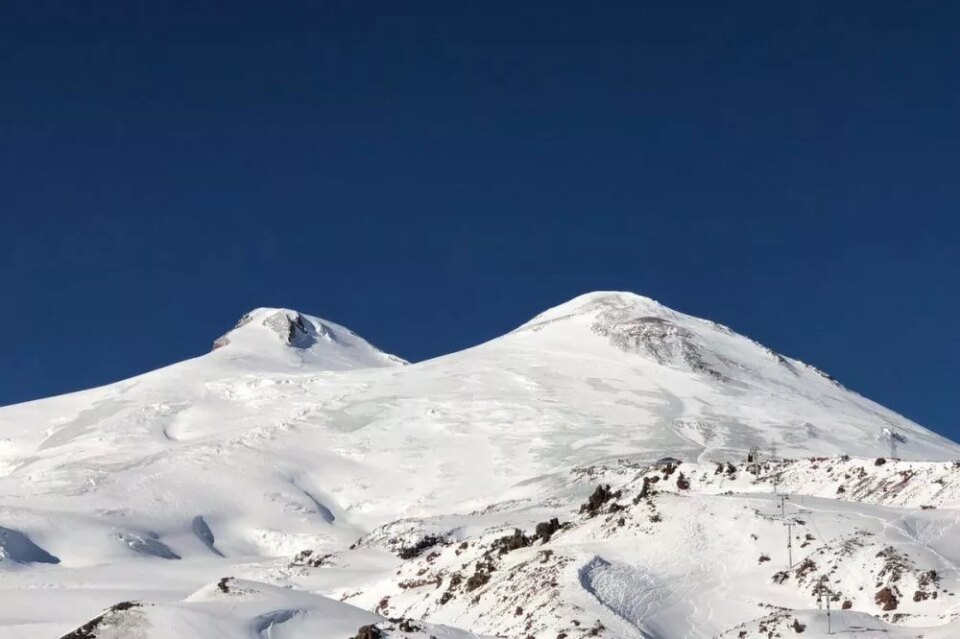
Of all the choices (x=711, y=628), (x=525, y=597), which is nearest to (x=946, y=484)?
(x=711, y=628)

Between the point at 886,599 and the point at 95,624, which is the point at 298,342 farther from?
the point at 95,624

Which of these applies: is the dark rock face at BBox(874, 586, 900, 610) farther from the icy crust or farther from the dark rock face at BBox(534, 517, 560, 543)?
the dark rock face at BBox(534, 517, 560, 543)

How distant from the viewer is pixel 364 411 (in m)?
109

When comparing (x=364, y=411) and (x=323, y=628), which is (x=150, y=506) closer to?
(x=364, y=411)

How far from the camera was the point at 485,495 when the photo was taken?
8300cm

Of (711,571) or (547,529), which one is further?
(547,529)

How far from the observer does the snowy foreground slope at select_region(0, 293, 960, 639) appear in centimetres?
2956

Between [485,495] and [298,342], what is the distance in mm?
86469

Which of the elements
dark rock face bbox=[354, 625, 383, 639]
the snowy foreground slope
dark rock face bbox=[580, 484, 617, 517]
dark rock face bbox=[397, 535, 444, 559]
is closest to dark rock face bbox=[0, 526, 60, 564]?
the snowy foreground slope

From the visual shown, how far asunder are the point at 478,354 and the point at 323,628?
113347mm

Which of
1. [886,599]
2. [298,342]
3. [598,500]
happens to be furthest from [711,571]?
[298,342]

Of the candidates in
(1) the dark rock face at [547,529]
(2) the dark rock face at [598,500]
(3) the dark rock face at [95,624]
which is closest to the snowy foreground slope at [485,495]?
(3) the dark rock face at [95,624]

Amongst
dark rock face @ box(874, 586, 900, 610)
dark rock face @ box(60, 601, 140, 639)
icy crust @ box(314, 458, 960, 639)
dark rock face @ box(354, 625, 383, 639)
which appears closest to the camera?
dark rock face @ box(60, 601, 140, 639)

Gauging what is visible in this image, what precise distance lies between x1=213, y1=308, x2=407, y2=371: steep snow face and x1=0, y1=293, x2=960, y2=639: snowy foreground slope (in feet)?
2.45
